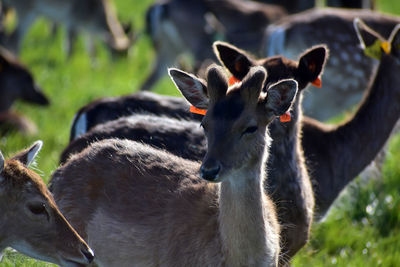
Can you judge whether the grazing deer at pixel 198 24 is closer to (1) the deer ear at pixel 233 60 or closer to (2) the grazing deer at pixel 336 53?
(2) the grazing deer at pixel 336 53

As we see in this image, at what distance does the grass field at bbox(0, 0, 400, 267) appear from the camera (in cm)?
601

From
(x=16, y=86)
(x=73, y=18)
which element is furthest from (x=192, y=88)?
(x=73, y=18)

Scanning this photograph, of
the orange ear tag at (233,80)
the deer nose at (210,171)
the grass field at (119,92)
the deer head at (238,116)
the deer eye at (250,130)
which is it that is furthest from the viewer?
the grass field at (119,92)

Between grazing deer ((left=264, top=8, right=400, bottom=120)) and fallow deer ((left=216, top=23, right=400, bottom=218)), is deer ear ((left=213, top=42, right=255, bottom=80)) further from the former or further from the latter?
grazing deer ((left=264, top=8, right=400, bottom=120))

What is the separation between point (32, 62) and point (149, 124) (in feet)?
29.4

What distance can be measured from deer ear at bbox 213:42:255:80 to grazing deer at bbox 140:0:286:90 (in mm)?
6694

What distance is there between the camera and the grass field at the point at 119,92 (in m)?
6.01

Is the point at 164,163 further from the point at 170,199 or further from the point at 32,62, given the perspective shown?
the point at 32,62

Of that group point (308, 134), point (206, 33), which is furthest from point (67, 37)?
point (308, 134)

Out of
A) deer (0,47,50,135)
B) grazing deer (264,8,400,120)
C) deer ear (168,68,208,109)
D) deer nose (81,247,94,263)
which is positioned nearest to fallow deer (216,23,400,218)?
deer ear (168,68,208,109)

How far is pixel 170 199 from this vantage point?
4543 millimetres

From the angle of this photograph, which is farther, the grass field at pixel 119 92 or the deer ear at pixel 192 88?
the grass field at pixel 119 92

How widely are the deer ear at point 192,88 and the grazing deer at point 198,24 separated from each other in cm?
758

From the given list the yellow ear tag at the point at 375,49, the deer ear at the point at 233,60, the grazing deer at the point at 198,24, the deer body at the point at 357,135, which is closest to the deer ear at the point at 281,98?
the deer ear at the point at 233,60
